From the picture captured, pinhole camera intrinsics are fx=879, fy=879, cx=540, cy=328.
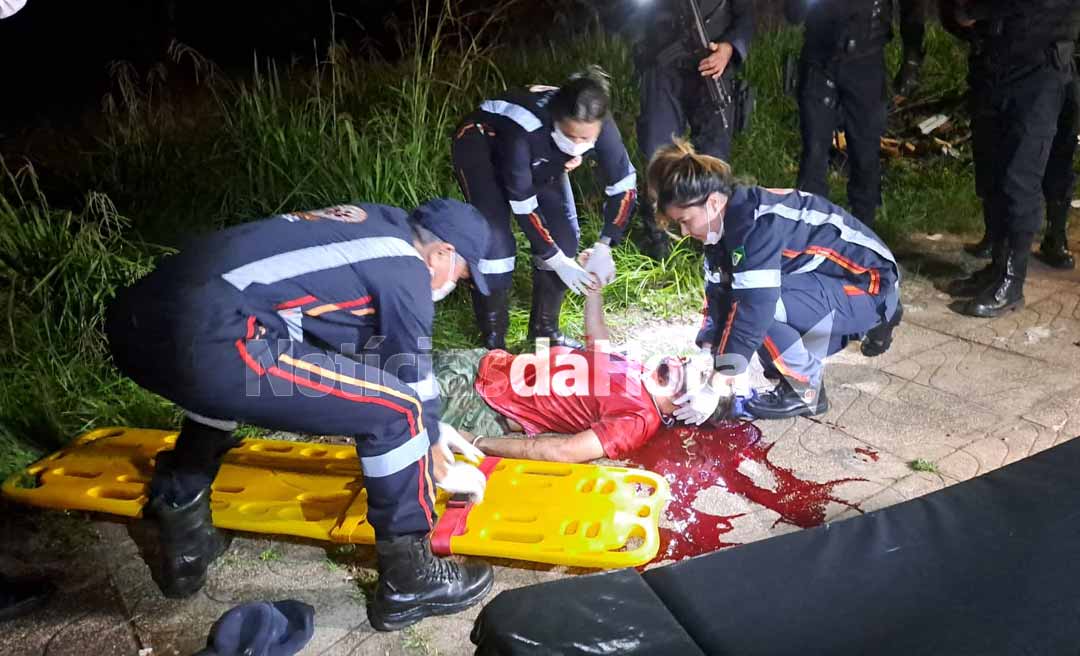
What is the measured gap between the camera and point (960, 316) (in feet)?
13.8

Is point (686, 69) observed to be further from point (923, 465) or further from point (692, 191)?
point (923, 465)

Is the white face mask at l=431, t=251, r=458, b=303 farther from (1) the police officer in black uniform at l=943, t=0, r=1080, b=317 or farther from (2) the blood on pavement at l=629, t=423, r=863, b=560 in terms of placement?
(1) the police officer in black uniform at l=943, t=0, r=1080, b=317

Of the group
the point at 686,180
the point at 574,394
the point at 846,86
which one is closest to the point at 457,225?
the point at 686,180

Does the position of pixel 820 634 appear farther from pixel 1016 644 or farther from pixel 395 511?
pixel 395 511

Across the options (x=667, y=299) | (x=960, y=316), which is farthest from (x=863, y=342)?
(x=667, y=299)

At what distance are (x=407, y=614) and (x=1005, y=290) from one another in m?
3.26

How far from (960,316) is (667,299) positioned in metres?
1.39

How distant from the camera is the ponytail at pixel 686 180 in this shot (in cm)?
298

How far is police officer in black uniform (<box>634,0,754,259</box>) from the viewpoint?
4316 mm

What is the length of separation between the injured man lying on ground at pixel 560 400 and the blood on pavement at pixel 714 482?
0.37 feet

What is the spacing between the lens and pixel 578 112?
3.34m

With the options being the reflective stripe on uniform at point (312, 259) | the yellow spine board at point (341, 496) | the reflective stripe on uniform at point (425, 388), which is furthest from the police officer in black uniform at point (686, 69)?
the reflective stripe on uniform at point (312, 259)

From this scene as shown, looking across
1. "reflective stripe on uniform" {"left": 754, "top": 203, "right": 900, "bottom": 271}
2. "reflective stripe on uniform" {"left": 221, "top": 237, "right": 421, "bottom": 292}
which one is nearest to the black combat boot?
"reflective stripe on uniform" {"left": 754, "top": 203, "right": 900, "bottom": 271}

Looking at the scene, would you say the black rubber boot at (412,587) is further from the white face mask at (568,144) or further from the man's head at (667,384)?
the white face mask at (568,144)
